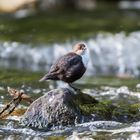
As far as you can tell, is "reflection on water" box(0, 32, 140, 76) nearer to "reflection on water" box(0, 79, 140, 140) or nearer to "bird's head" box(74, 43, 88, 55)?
"bird's head" box(74, 43, 88, 55)

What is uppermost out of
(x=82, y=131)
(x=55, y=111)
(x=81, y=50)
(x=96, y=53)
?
(x=81, y=50)

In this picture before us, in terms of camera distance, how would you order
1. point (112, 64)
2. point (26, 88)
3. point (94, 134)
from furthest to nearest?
1. point (112, 64)
2. point (26, 88)
3. point (94, 134)

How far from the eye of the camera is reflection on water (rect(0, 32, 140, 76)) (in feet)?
42.6

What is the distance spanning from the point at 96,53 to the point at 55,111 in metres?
6.57

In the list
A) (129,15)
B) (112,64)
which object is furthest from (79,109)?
(129,15)

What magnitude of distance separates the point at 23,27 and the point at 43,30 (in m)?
0.63

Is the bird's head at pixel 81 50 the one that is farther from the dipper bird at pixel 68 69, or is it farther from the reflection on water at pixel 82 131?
the reflection on water at pixel 82 131

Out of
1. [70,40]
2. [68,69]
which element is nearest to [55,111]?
[68,69]

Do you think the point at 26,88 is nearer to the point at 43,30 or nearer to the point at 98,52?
the point at 98,52

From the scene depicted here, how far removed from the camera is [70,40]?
13703 mm

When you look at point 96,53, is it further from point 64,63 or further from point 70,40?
point 64,63

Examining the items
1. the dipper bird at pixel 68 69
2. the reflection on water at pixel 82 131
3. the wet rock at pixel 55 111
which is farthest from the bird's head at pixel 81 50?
the reflection on water at pixel 82 131

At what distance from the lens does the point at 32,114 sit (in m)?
7.22

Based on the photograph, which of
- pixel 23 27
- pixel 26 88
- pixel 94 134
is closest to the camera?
pixel 94 134
